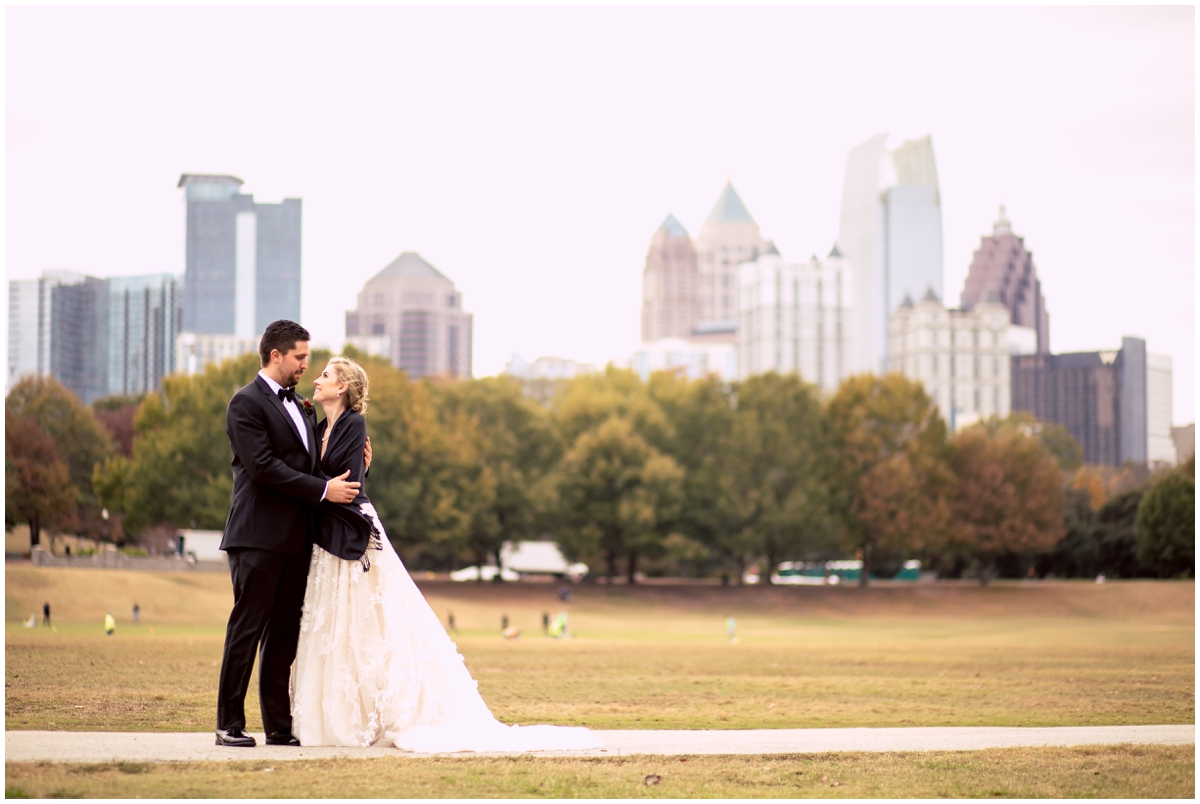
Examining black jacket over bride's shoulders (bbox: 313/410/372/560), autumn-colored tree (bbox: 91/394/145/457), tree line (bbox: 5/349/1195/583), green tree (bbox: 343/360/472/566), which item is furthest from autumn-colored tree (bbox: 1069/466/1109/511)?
black jacket over bride's shoulders (bbox: 313/410/372/560)

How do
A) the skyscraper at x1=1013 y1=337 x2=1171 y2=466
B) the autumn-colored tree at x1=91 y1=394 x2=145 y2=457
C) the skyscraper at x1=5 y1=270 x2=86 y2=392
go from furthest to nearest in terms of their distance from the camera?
the skyscraper at x1=5 y1=270 x2=86 y2=392
the skyscraper at x1=1013 y1=337 x2=1171 y2=466
the autumn-colored tree at x1=91 y1=394 x2=145 y2=457

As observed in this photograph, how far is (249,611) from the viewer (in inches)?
364

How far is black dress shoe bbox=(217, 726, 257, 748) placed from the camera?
9.02m

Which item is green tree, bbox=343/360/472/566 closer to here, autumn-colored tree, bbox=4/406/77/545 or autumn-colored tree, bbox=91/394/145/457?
autumn-colored tree, bbox=4/406/77/545

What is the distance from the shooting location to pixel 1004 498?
2901 inches

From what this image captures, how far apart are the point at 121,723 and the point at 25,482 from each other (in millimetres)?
57236

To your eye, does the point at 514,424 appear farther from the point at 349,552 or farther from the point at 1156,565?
the point at 349,552

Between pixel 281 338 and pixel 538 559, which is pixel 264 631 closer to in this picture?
pixel 281 338

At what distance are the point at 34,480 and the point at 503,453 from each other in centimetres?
2432

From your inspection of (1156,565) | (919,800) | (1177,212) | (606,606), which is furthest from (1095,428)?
(919,800)

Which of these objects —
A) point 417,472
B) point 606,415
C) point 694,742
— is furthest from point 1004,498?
point 694,742

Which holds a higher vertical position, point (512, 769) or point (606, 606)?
point (512, 769)

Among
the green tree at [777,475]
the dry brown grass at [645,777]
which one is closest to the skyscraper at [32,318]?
the green tree at [777,475]

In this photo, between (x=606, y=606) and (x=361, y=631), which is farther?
(x=606, y=606)
